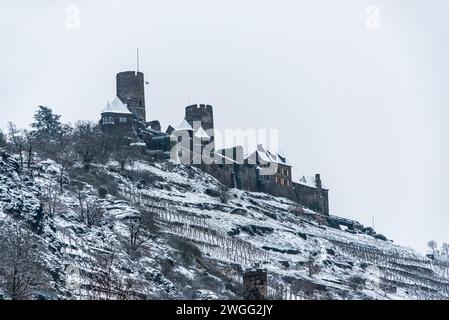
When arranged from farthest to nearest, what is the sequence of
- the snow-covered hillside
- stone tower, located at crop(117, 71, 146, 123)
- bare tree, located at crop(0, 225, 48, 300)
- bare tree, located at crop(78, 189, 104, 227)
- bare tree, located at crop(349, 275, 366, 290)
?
stone tower, located at crop(117, 71, 146, 123) < bare tree, located at crop(349, 275, 366, 290) < bare tree, located at crop(78, 189, 104, 227) < the snow-covered hillside < bare tree, located at crop(0, 225, 48, 300)

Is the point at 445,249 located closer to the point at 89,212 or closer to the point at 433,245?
the point at 433,245

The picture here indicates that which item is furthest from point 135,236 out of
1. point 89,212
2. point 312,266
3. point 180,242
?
point 312,266

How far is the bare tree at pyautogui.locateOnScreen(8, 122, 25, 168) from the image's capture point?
106125 mm

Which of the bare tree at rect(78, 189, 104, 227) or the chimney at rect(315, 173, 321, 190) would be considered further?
the chimney at rect(315, 173, 321, 190)

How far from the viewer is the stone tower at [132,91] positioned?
13400 cm

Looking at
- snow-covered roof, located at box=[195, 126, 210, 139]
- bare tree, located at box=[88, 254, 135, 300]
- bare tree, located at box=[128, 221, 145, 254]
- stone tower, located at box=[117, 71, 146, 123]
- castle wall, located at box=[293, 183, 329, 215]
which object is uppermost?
stone tower, located at box=[117, 71, 146, 123]

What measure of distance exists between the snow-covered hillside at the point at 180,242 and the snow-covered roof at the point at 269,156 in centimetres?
846

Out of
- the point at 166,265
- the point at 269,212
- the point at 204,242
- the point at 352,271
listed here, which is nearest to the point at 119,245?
A: the point at 166,265

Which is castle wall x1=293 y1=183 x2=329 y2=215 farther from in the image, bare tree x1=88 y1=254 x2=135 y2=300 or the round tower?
bare tree x1=88 y1=254 x2=135 y2=300

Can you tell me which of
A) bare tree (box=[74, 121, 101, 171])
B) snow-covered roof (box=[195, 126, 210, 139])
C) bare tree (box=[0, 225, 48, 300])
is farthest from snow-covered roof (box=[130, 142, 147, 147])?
bare tree (box=[0, 225, 48, 300])

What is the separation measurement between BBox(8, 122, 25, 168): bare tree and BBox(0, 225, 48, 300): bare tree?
1089 inches

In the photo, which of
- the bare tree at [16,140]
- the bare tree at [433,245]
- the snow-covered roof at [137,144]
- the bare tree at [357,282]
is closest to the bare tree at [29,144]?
the bare tree at [16,140]

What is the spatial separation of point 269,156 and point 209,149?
14.4m

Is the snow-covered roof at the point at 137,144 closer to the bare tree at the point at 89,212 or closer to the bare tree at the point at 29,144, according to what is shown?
the bare tree at the point at 29,144
